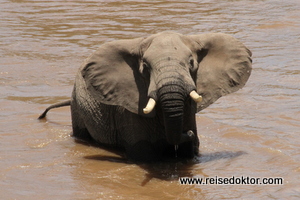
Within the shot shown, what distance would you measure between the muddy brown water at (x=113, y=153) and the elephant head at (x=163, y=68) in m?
0.76

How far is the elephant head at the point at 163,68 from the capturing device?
291 inches

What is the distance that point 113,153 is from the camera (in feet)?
29.1

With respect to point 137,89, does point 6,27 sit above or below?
below

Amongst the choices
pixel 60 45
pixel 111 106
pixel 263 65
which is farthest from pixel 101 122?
pixel 60 45

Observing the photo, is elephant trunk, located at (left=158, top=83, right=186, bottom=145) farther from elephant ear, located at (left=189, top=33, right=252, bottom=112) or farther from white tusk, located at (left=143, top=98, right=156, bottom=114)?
elephant ear, located at (left=189, top=33, right=252, bottom=112)

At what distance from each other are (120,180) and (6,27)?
38.3 feet

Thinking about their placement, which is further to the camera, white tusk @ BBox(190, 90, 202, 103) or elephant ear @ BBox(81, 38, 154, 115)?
elephant ear @ BBox(81, 38, 154, 115)

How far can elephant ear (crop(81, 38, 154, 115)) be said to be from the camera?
26.0ft

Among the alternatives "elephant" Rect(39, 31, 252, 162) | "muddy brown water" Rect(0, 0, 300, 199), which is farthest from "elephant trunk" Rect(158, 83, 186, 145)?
"muddy brown water" Rect(0, 0, 300, 199)

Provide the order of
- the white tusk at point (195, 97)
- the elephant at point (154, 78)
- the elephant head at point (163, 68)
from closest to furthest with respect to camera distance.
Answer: the white tusk at point (195, 97), the elephant head at point (163, 68), the elephant at point (154, 78)

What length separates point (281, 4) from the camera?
2030 cm

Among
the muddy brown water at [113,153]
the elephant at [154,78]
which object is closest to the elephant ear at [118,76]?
the elephant at [154,78]

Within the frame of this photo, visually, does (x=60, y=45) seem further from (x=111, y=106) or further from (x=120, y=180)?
(x=120, y=180)

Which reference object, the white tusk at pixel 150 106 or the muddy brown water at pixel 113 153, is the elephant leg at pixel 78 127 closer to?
the muddy brown water at pixel 113 153
